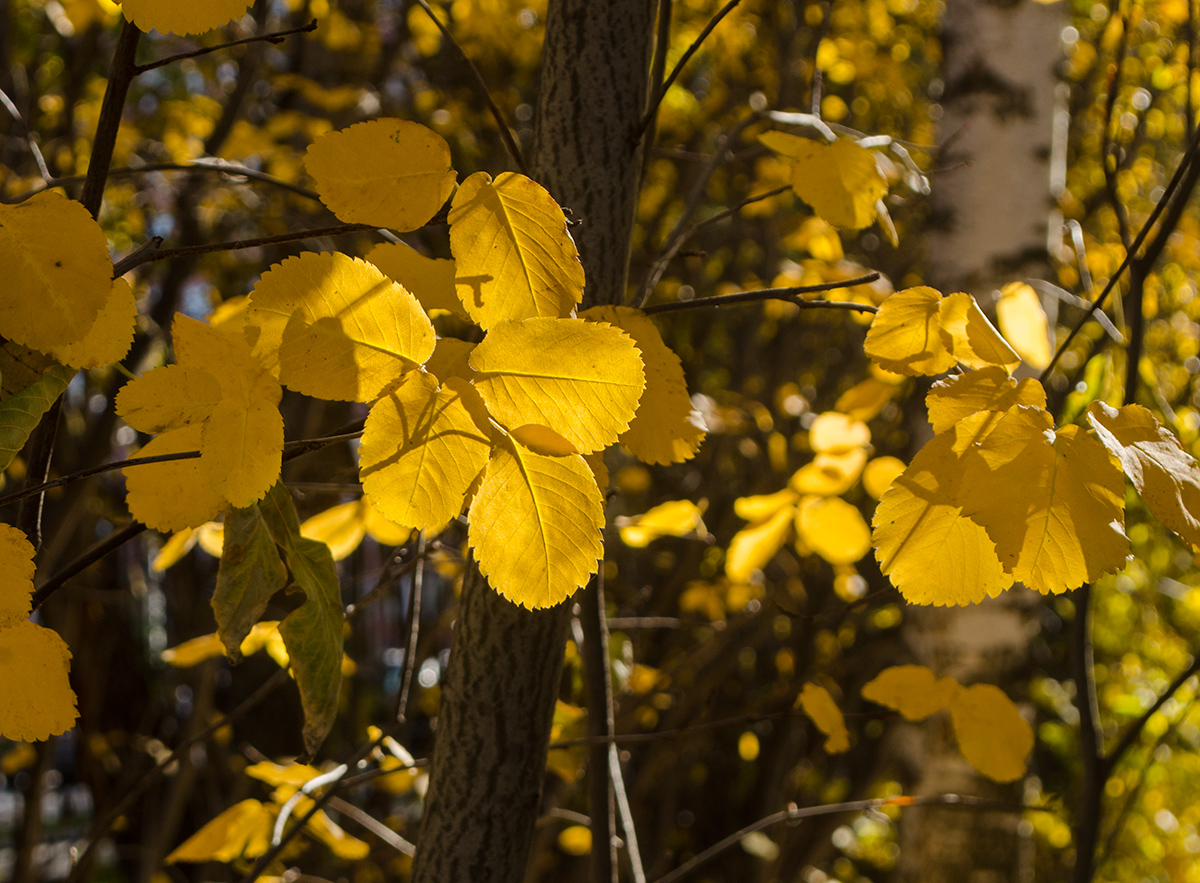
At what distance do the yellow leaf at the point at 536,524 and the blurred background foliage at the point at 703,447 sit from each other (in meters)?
1.54

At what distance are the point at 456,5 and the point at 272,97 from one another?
3.01ft

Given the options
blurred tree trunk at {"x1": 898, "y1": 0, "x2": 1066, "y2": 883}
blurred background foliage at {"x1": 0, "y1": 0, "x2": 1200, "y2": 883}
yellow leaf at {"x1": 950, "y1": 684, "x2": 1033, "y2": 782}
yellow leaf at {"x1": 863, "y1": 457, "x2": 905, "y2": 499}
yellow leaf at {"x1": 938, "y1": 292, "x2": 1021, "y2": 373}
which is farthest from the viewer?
blurred background foliage at {"x1": 0, "y1": 0, "x2": 1200, "y2": 883}

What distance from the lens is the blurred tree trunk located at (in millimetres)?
1890

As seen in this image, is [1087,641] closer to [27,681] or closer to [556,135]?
[556,135]

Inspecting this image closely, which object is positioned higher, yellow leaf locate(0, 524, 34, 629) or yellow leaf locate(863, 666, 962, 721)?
yellow leaf locate(0, 524, 34, 629)

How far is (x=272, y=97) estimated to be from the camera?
3.73 meters

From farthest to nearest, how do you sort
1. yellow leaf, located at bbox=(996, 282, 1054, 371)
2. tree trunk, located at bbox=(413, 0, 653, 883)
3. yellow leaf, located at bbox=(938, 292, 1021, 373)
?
1. yellow leaf, located at bbox=(996, 282, 1054, 371)
2. tree trunk, located at bbox=(413, 0, 653, 883)
3. yellow leaf, located at bbox=(938, 292, 1021, 373)

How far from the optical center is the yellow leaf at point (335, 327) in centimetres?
44

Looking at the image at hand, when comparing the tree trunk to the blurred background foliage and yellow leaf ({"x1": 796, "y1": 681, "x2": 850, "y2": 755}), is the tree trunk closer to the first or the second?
yellow leaf ({"x1": 796, "y1": 681, "x2": 850, "y2": 755})

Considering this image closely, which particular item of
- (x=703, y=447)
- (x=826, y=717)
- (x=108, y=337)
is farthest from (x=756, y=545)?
(x=703, y=447)

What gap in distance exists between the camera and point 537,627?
683 mm

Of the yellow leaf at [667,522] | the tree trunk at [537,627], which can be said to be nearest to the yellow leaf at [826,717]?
the tree trunk at [537,627]

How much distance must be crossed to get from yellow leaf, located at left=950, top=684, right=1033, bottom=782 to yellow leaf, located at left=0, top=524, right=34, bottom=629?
76 cm

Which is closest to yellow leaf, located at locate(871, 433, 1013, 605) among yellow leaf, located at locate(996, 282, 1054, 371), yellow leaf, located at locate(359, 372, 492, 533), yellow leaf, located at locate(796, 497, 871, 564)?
yellow leaf, located at locate(359, 372, 492, 533)
